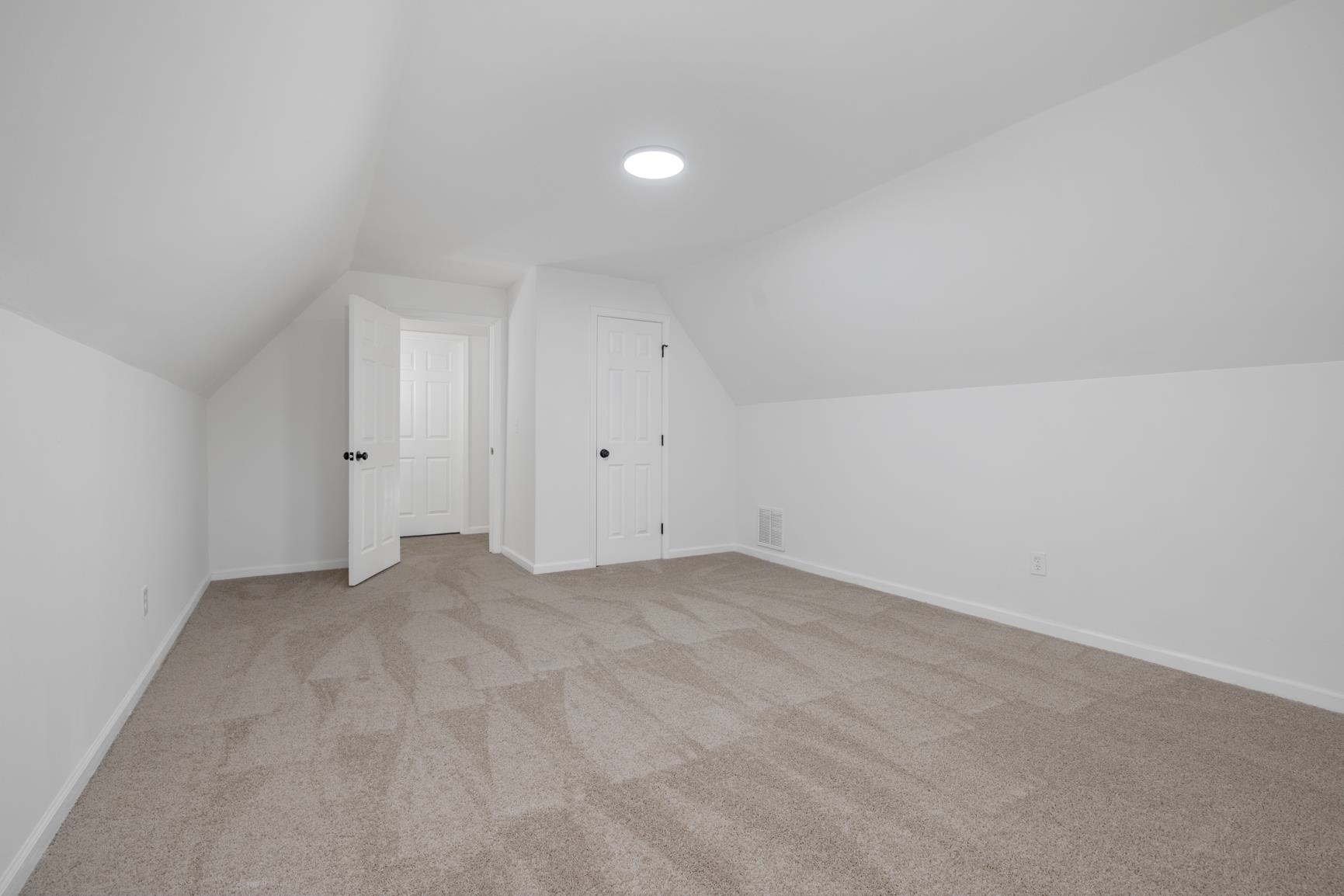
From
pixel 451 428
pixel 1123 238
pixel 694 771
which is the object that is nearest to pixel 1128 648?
pixel 1123 238

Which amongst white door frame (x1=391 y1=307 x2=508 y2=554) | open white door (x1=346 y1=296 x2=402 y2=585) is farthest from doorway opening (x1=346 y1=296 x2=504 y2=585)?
open white door (x1=346 y1=296 x2=402 y2=585)

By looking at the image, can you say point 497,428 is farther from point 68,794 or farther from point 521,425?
point 68,794

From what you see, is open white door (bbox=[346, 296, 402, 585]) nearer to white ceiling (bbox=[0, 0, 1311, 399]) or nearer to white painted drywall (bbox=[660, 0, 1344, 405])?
white ceiling (bbox=[0, 0, 1311, 399])

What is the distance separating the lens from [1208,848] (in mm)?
1558

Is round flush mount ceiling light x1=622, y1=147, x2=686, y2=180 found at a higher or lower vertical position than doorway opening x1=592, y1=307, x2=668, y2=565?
higher

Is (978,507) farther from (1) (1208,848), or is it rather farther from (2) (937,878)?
(2) (937,878)

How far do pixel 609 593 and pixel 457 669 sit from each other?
4.67 ft

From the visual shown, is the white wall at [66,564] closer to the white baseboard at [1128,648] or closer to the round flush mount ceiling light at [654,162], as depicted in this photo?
the round flush mount ceiling light at [654,162]

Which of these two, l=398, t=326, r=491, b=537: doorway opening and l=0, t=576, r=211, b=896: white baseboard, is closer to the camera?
l=0, t=576, r=211, b=896: white baseboard

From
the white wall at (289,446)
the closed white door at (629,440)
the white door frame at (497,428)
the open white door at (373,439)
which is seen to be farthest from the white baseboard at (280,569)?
the closed white door at (629,440)

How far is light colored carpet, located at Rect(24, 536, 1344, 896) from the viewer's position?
1.47 m

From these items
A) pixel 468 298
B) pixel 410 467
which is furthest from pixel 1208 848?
pixel 410 467

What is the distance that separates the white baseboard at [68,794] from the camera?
1371 mm

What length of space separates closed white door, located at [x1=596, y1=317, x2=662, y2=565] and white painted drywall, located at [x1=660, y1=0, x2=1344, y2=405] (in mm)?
1415
